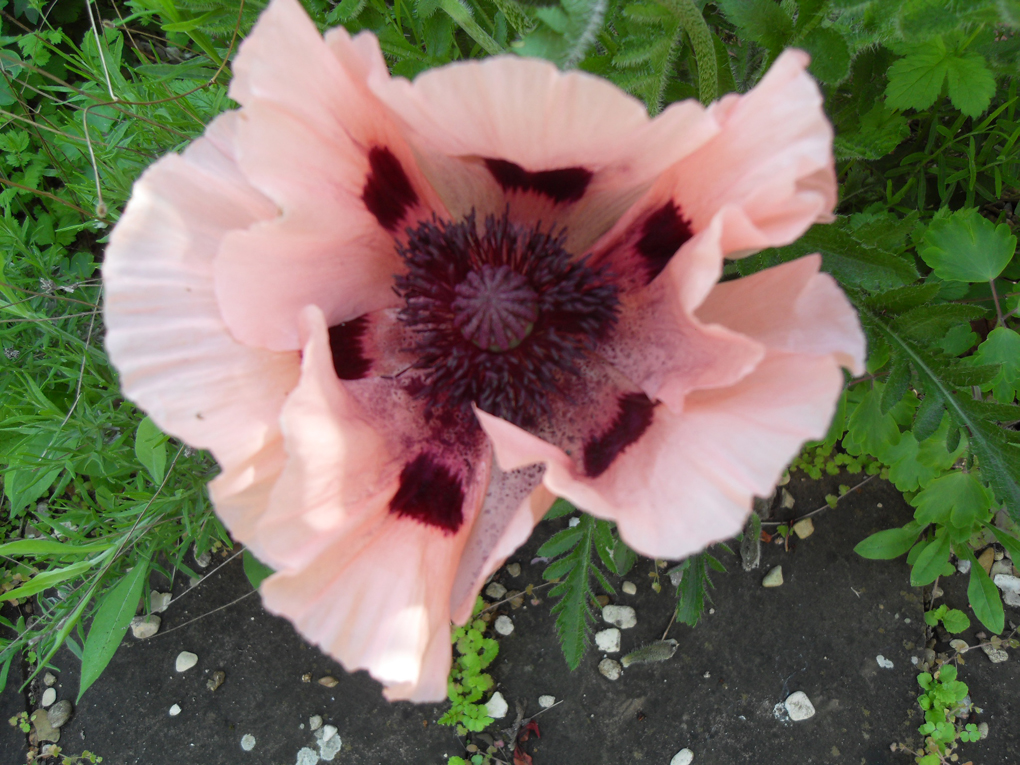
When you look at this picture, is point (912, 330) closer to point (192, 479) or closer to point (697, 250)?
point (697, 250)

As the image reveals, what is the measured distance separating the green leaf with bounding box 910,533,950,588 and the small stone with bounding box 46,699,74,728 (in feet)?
8.90

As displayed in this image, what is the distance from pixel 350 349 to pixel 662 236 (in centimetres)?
57

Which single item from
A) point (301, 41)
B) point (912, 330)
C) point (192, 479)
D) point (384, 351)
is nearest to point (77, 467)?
point (192, 479)

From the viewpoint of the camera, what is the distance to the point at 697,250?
0.90 metres

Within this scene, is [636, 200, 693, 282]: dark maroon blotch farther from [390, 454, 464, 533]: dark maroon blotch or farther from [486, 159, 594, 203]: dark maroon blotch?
[390, 454, 464, 533]: dark maroon blotch

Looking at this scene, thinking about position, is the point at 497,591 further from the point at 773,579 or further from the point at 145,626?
the point at 145,626

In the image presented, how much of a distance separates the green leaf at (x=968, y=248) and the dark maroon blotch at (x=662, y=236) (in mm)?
829

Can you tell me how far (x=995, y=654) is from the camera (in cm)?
219

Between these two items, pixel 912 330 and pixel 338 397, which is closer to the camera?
pixel 338 397

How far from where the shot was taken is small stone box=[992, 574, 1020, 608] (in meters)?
2.19

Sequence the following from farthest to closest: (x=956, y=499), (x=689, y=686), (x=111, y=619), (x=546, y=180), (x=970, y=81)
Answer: (x=689, y=686)
(x=111, y=619)
(x=956, y=499)
(x=970, y=81)
(x=546, y=180)

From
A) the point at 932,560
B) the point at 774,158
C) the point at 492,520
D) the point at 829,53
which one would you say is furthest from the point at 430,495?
the point at 932,560

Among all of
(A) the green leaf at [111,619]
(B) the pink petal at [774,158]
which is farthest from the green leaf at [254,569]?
(B) the pink petal at [774,158]

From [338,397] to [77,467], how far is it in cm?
132
